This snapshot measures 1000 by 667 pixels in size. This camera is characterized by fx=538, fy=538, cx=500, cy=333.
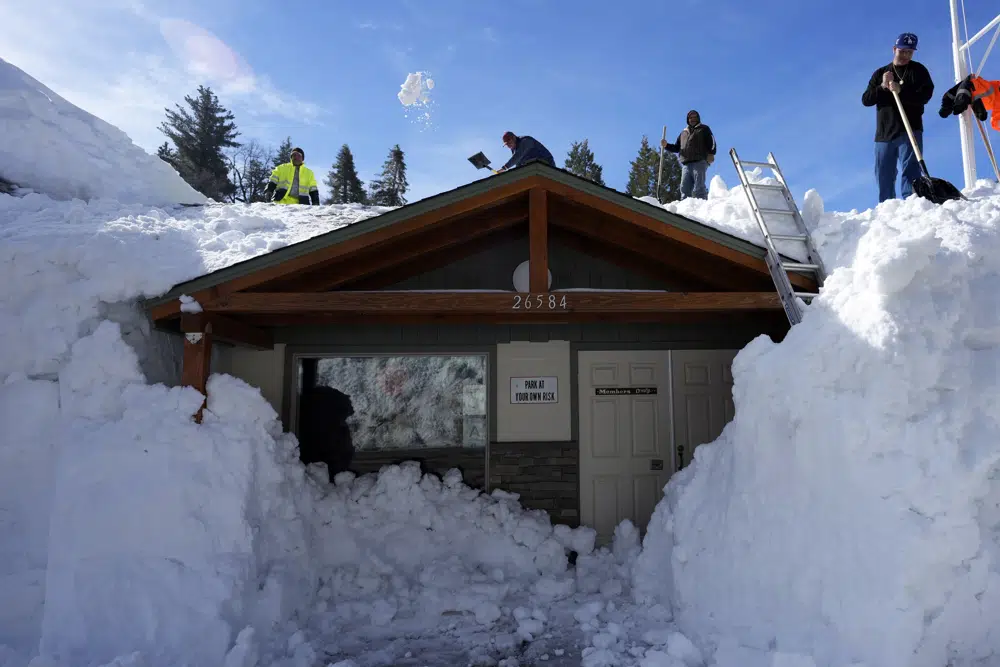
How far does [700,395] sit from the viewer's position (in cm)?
696

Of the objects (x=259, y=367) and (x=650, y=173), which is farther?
(x=650, y=173)

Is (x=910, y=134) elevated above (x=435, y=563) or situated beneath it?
elevated above

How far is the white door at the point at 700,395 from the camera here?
6.90 metres

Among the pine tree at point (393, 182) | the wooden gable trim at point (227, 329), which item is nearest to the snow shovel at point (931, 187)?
the wooden gable trim at point (227, 329)

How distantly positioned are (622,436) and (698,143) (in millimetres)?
5255

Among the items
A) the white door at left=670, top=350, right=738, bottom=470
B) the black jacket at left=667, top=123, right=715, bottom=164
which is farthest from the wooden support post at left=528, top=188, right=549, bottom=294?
the black jacket at left=667, top=123, right=715, bottom=164

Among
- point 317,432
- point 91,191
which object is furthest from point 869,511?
point 91,191

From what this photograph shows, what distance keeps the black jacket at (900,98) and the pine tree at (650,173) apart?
88.3ft

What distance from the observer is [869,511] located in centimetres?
348

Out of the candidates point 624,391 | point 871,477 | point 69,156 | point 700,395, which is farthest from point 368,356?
point 69,156

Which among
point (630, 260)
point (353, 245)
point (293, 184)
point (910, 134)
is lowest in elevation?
point (353, 245)

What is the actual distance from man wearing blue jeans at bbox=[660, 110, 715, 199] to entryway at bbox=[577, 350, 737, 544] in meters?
3.52

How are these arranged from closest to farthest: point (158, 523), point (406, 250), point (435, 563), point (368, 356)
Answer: point (158, 523) < point (435, 563) < point (406, 250) < point (368, 356)

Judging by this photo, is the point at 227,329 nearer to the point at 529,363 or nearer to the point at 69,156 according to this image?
the point at 529,363
